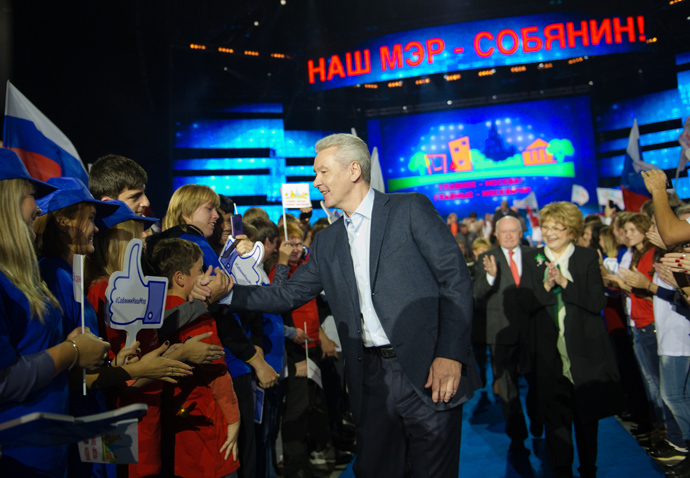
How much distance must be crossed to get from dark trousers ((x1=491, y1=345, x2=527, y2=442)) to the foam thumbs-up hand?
11.5ft

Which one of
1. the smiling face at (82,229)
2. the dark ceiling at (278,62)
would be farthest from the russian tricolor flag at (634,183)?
the dark ceiling at (278,62)

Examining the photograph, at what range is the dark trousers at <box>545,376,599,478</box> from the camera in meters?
3.83

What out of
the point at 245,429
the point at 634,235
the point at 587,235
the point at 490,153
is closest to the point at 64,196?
the point at 245,429

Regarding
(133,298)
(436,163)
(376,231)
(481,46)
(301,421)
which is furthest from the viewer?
(436,163)

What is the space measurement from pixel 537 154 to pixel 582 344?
1966 centimetres

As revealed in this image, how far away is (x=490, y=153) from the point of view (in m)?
22.5

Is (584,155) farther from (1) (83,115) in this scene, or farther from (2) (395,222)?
(2) (395,222)

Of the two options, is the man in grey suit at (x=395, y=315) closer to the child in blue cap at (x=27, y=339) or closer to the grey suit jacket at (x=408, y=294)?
the grey suit jacket at (x=408, y=294)

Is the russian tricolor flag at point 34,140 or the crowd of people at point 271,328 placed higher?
the russian tricolor flag at point 34,140

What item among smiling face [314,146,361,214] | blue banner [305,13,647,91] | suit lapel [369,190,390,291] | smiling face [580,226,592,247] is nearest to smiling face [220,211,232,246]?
smiling face [314,146,361,214]

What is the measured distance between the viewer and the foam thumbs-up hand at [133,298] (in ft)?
6.56

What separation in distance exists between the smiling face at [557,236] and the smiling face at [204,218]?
2555mm

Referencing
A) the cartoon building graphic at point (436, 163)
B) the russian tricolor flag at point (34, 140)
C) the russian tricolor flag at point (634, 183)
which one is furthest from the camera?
the cartoon building graphic at point (436, 163)

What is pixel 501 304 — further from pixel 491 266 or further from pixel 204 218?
pixel 204 218
